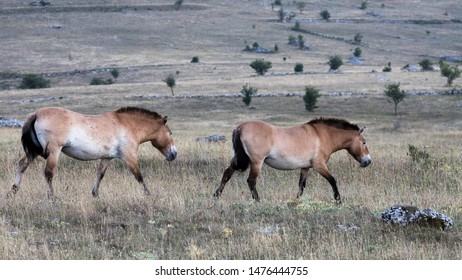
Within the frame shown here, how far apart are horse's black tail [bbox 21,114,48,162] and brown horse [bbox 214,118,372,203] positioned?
11.2 ft

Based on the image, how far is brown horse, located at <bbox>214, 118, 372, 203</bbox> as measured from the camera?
1305 cm

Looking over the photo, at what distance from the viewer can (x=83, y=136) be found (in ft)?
42.4

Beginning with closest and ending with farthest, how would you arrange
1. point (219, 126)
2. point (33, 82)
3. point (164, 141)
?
point (164, 141) → point (219, 126) → point (33, 82)

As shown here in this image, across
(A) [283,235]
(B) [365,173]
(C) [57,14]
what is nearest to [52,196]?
(A) [283,235]

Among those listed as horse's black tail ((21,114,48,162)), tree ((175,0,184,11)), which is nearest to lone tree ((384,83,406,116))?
horse's black tail ((21,114,48,162))

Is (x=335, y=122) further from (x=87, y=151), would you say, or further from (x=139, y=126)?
(x=87, y=151)

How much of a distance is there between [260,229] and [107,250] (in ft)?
7.37

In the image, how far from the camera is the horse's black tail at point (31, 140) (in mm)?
12664

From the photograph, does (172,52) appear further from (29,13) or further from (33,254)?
(33,254)

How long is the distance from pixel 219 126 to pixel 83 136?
114 feet

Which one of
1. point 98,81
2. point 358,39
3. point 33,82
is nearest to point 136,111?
point 98,81

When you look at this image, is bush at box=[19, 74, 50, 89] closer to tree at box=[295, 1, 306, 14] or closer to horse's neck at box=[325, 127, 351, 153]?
horse's neck at box=[325, 127, 351, 153]

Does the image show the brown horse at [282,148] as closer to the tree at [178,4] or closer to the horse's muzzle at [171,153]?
the horse's muzzle at [171,153]

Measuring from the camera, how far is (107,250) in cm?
864
